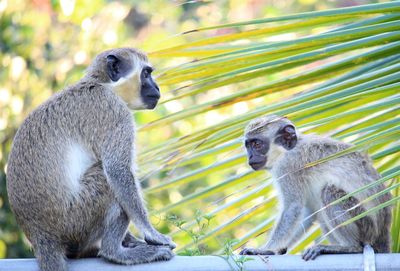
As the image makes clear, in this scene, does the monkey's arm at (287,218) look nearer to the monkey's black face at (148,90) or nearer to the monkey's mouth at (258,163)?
the monkey's mouth at (258,163)

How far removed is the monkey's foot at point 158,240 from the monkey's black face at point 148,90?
33.9 inches

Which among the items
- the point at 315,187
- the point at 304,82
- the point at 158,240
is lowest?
the point at 315,187

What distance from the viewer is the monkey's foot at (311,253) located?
310 cm

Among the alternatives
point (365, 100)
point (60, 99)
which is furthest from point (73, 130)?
point (365, 100)

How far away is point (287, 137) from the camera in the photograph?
479 centimetres

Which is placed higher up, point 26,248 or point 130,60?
point 130,60

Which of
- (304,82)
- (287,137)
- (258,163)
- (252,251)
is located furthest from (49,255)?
(287,137)

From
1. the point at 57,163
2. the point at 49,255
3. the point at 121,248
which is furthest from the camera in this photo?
the point at 57,163

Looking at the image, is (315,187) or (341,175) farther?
(315,187)

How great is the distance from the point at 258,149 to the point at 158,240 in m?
1.14

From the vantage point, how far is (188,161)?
3637 mm

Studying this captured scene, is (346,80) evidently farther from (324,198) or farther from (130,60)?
(130,60)

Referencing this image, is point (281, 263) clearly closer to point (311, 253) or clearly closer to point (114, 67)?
point (311, 253)

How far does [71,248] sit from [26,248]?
4.73 m
